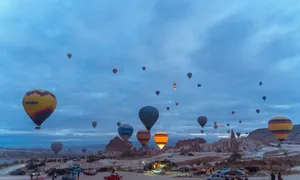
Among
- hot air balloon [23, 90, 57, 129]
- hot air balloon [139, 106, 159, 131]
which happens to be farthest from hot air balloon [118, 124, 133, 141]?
hot air balloon [23, 90, 57, 129]

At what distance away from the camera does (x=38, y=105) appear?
45531 mm

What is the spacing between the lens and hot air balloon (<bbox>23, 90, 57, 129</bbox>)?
1793 inches

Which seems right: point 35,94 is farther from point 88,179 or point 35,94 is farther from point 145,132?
point 145,132

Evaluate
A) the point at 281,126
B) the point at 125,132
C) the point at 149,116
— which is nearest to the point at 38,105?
the point at 149,116

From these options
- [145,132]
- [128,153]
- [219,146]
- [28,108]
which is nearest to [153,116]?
[145,132]

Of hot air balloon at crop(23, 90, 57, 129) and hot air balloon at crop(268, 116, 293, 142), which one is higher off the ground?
hot air balloon at crop(23, 90, 57, 129)

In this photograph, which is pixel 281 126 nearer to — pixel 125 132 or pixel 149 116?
pixel 149 116

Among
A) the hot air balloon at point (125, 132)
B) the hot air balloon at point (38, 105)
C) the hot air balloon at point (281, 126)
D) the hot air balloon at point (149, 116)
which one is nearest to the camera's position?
the hot air balloon at point (38, 105)

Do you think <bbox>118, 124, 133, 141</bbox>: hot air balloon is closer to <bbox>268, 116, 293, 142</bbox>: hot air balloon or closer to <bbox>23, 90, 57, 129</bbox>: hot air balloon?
<bbox>23, 90, 57, 129</bbox>: hot air balloon

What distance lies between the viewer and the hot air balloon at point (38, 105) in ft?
149

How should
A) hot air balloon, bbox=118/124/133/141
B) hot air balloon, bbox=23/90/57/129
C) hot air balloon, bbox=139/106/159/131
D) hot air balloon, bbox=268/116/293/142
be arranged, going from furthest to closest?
hot air balloon, bbox=118/124/133/141
hot air balloon, bbox=139/106/159/131
hot air balloon, bbox=268/116/293/142
hot air balloon, bbox=23/90/57/129

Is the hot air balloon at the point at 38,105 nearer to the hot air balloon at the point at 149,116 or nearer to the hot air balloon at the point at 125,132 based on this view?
the hot air balloon at the point at 149,116

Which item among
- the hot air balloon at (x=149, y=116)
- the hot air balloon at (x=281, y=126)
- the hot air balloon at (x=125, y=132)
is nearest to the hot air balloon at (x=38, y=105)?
the hot air balloon at (x=149, y=116)

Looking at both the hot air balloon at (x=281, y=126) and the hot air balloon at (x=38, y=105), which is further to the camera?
the hot air balloon at (x=281, y=126)
